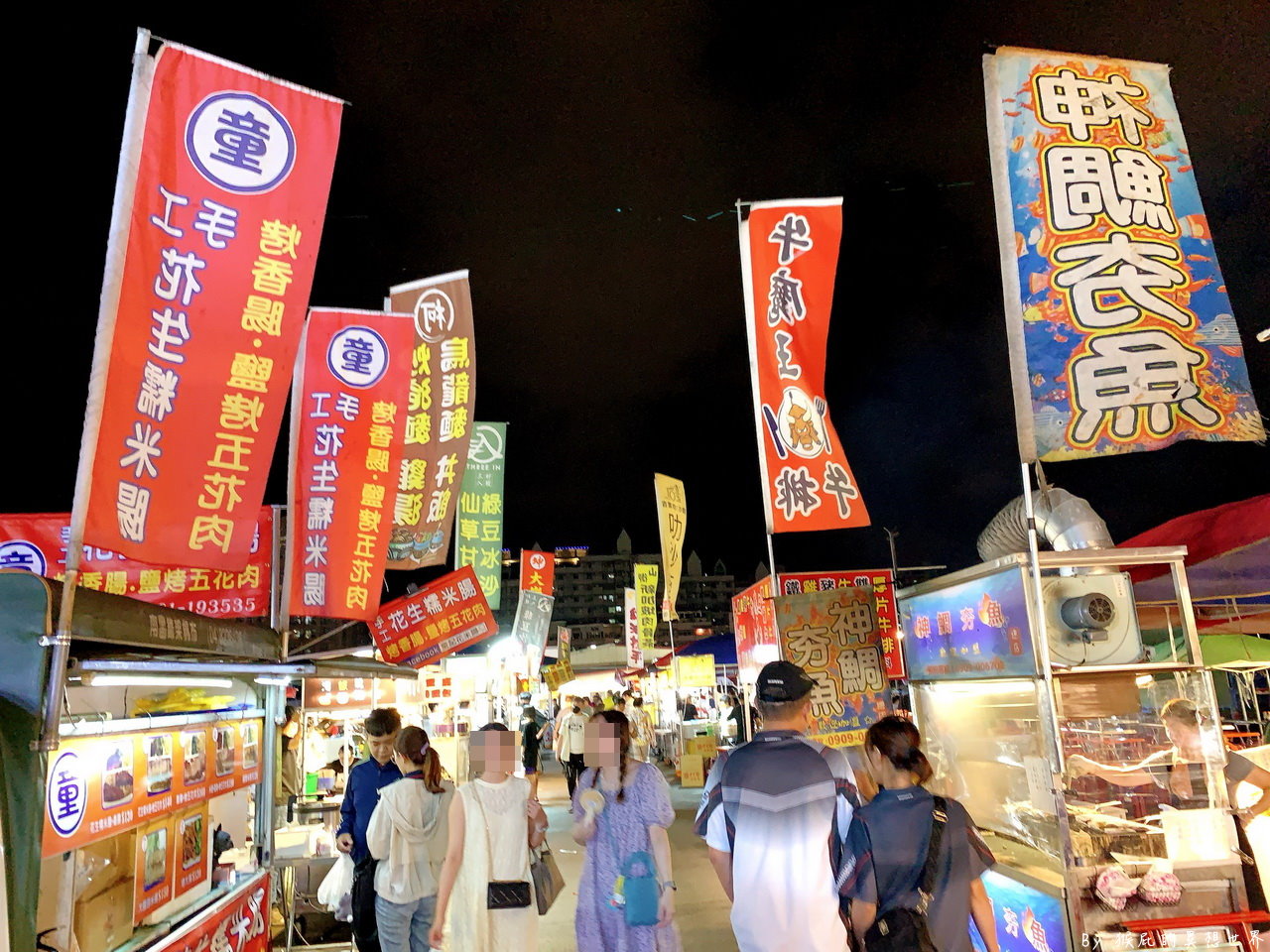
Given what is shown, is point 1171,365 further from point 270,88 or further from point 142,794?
point 142,794

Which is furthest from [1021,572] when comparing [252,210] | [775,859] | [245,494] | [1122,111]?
[252,210]

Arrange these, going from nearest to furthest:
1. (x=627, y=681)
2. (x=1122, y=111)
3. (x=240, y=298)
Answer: (x=240, y=298), (x=1122, y=111), (x=627, y=681)

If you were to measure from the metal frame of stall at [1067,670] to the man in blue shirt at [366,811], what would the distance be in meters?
4.22

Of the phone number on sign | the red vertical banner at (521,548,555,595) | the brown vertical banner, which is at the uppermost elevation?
the brown vertical banner

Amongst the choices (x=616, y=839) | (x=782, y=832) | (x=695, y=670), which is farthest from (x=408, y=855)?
(x=695, y=670)

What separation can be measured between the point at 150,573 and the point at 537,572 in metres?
8.93

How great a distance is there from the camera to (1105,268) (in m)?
5.26

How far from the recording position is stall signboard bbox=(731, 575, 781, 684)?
955 centimetres

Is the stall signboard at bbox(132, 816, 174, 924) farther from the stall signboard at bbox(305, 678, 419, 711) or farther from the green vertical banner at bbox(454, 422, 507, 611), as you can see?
the green vertical banner at bbox(454, 422, 507, 611)

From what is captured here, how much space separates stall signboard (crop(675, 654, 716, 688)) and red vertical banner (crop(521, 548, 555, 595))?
4254mm

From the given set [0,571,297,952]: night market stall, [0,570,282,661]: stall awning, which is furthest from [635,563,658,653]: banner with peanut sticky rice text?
[0,570,282,661]: stall awning

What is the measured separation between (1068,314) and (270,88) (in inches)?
197

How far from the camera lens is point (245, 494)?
4938 mm

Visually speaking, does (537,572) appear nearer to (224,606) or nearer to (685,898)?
(224,606)
